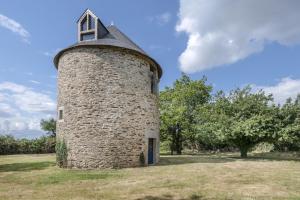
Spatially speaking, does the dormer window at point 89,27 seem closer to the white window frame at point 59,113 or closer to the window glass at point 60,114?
the white window frame at point 59,113

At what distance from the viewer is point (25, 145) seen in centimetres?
3547

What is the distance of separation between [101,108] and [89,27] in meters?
5.09

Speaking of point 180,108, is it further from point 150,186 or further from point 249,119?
point 150,186

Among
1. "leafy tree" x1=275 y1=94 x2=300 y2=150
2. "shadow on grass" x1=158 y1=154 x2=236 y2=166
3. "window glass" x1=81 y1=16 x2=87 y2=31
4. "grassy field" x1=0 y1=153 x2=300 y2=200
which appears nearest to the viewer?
"grassy field" x1=0 y1=153 x2=300 y2=200

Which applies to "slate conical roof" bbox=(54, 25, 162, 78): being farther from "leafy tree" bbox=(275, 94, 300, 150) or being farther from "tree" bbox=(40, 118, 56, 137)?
"tree" bbox=(40, 118, 56, 137)

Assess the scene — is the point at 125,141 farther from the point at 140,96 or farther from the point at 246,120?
the point at 246,120

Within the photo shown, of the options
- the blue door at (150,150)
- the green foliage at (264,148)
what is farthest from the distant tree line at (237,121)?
the green foliage at (264,148)

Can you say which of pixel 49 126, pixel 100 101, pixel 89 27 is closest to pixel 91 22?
pixel 89 27

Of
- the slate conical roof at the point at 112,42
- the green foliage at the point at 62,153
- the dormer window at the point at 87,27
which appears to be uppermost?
the dormer window at the point at 87,27

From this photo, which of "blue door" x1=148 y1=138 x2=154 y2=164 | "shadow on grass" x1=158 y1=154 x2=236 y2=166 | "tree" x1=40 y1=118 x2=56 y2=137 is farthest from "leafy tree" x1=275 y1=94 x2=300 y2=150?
"tree" x1=40 y1=118 x2=56 y2=137

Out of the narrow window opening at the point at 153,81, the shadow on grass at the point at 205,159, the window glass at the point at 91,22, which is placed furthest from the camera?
the shadow on grass at the point at 205,159

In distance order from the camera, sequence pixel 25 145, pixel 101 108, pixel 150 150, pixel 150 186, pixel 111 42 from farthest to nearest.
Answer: pixel 25 145 < pixel 150 150 < pixel 111 42 < pixel 101 108 < pixel 150 186

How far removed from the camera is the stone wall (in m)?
15.4

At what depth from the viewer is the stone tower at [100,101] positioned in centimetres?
1539
